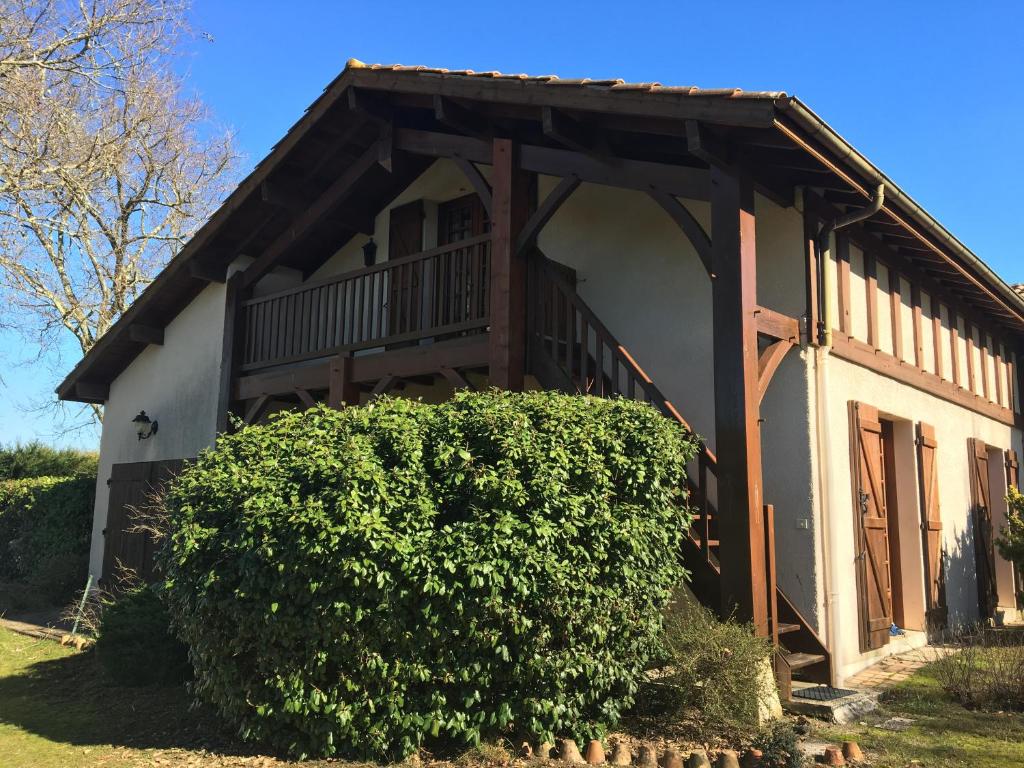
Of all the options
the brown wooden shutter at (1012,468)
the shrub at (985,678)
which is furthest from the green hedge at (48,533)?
the brown wooden shutter at (1012,468)

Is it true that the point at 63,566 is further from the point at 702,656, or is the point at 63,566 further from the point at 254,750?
the point at 702,656

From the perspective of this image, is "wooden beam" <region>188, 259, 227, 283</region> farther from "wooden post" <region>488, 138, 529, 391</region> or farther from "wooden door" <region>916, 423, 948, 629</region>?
"wooden door" <region>916, 423, 948, 629</region>

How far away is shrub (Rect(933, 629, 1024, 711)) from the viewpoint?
250 inches

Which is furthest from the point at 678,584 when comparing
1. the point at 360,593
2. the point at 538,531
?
the point at 360,593

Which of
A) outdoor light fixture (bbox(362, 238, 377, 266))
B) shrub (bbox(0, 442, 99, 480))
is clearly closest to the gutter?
outdoor light fixture (bbox(362, 238, 377, 266))

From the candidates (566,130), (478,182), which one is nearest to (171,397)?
(478,182)

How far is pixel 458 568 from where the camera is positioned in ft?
16.5

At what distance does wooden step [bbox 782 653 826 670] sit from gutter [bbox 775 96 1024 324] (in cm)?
380

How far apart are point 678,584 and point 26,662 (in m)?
6.62

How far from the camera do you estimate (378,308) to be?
1020 cm

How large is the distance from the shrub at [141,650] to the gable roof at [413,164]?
Result: 537 cm

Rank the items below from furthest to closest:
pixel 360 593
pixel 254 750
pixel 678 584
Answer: pixel 678 584 < pixel 254 750 < pixel 360 593

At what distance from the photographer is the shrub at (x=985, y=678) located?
250 inches

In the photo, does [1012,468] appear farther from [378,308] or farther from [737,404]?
[378,308]
